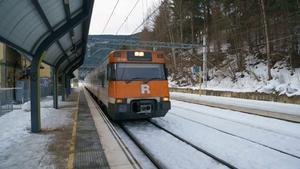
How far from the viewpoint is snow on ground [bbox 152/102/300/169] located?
662 centimetres

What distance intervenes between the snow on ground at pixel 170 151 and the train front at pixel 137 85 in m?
0.79

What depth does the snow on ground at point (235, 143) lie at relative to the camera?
6621 mm

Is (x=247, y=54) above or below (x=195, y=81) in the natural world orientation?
above

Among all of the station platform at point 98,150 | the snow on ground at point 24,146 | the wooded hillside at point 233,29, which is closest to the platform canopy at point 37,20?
the snow on ground at point 24,146

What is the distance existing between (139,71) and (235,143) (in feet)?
15.3

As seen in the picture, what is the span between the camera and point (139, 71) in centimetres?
1152

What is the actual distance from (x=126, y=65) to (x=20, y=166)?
5.99 metres

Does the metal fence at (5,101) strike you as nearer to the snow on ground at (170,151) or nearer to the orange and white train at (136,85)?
the orange and white train at (136,85)

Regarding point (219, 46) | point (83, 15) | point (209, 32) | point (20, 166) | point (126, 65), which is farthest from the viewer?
point (209, 32)

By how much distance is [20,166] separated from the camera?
618 centimetres

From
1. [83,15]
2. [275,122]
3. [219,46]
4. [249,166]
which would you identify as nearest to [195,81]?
[219,46]

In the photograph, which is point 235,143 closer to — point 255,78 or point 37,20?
point 37,20

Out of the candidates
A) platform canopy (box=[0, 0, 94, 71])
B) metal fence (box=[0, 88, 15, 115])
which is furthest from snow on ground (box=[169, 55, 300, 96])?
metal fence (box=[0, 88, 15, 115])

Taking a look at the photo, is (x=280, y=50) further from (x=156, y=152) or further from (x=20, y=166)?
(x=20, y=166)
